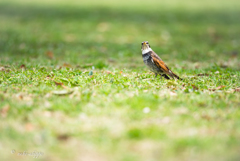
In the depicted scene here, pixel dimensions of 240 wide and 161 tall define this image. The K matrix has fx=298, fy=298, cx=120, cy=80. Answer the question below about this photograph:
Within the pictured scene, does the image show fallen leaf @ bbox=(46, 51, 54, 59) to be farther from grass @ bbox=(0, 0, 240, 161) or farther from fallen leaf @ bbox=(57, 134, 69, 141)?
fallen leaf @ bbox=(57, 134, 69, 141)

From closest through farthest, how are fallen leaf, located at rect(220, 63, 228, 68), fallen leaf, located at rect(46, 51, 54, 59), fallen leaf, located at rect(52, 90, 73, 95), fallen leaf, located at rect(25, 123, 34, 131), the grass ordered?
the grass < fallen leaf, located at rect(25, 123, 34, 131) < fallen leaf, located at rect(52, 90, 73, 95) < fallen leaf, located at rect(220, 63, 228, 68) < fallen leaf, located at rect(46, 51, 54, 59)

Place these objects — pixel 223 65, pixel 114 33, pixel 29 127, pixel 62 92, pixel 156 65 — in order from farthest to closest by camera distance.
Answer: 1. pixel 114 33
2. pixel 223 65
3. pixel 156 65
4. pixel 62 92
5. pixel 29 127

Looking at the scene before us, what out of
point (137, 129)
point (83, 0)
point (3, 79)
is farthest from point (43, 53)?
point (83, 0)

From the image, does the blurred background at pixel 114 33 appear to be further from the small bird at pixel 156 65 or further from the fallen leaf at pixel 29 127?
the fallen leaf at pixel 29 127

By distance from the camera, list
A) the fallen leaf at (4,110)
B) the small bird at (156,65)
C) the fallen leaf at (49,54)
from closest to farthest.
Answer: the fallen leaf at (4,110) < the small bird at (156,65) < the fallen leaf at (49,54)

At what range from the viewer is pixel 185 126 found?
4215 millimetres

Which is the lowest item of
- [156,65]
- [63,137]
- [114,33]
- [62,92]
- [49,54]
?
[63,137]

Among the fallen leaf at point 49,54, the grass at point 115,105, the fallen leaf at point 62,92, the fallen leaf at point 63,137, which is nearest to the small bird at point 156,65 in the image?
the grass at point 115,105

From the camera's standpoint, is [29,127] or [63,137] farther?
[29,127]

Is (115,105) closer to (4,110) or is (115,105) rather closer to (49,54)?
(4,110)

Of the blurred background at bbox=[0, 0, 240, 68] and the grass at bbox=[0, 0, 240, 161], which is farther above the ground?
the blurred background at bbox=[0, 0, 240, 68]

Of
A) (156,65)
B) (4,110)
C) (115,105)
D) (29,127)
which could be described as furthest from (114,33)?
(29,127)

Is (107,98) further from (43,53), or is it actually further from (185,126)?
(43,53)

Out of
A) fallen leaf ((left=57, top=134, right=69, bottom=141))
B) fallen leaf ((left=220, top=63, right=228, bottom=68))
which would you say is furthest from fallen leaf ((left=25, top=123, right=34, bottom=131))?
fallen leaf ((left=220, top=63, right=228, bottom=68))
